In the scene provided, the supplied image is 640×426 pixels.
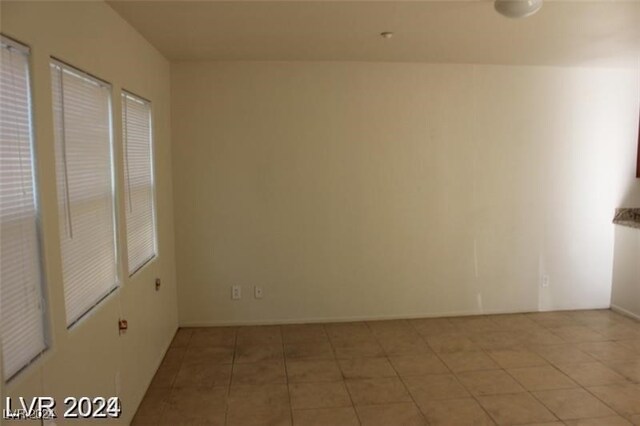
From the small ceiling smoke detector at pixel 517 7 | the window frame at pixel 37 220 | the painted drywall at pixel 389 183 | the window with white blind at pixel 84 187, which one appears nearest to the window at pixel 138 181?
the window with white blind at pixel 84 187

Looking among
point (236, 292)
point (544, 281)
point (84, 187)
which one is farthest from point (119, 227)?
point (544, 281)

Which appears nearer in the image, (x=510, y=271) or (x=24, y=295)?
(x=24, y=295)

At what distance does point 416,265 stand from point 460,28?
215 centimetres

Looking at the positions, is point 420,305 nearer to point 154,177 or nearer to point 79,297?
point 154,177

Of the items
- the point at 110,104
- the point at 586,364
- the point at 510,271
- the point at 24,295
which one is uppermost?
the point at 110,104

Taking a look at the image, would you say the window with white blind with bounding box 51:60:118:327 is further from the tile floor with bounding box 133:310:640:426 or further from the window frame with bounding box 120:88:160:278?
the tile floor with bounding box 133:310:640:426

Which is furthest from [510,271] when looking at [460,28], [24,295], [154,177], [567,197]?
[24,295]

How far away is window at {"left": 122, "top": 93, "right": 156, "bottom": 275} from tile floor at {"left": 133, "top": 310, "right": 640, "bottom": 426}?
93 cm

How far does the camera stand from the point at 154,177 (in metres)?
3.39

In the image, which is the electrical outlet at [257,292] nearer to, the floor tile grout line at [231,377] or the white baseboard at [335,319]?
the white baseboard at [335,319]

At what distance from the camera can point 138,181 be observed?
120 inches

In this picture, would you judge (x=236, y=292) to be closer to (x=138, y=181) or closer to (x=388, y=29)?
(x=138, y=181)

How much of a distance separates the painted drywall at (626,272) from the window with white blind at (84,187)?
4532 mm

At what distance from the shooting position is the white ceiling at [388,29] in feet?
8.42
